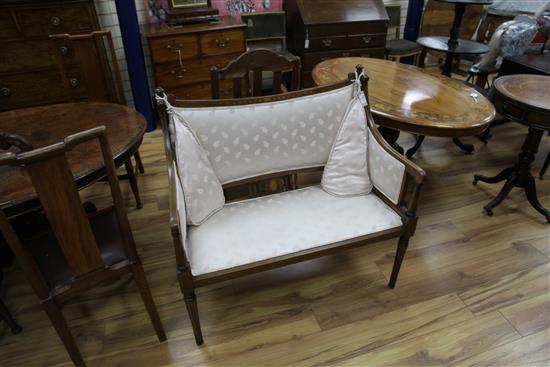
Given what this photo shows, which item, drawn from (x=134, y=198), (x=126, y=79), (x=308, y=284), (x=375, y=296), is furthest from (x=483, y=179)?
(x=126, y=79)

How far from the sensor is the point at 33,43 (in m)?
2.62

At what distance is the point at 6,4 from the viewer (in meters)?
2.42

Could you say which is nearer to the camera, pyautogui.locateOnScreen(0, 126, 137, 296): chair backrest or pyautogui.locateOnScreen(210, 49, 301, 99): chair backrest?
pyautogui.locateOnScreen(0, 126, 137, 296): chair backrest

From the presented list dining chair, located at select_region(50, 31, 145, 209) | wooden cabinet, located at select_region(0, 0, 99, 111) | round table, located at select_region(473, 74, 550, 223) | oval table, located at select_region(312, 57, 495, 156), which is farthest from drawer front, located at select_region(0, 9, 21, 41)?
round table, located at select_region(473, 74, 550, 223)

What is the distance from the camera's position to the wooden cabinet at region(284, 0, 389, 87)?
3.39 meters

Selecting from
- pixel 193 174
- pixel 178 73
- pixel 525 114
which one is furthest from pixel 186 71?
pixel 525 114

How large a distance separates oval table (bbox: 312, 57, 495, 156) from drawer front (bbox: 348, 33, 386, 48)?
113cm

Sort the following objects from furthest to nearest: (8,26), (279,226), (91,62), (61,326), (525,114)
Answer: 1. (8,26)
2. (91,62)
3. (525,114)
4. (279,226)
5. (61,326)

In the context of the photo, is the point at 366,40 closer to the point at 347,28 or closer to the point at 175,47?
the point at 347,28

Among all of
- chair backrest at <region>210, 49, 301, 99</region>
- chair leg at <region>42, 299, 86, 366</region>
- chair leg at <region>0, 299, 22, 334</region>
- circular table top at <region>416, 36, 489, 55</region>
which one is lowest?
chair leg at <region>0, 299, 22, 334</region>

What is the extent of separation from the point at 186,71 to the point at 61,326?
229cm

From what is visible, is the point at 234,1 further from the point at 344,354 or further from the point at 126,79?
the point at 344,354

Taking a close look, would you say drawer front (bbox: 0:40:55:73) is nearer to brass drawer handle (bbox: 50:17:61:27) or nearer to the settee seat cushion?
brass drawer handle (bbox: 50:17:61:27)

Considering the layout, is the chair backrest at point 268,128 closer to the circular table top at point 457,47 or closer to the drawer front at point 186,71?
the circular table top at point 457,47
